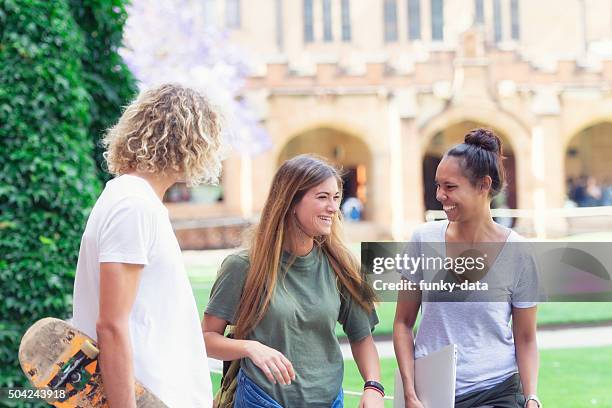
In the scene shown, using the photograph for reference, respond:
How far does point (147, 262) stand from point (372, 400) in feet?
3.02

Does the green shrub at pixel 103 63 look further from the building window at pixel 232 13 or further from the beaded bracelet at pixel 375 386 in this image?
the building window at pixel 232 13

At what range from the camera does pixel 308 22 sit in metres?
30.4

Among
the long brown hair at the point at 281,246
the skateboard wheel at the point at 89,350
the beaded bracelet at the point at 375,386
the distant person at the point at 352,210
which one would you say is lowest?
the distant person at the point at 352,210

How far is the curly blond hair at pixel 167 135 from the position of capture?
90.1 inches

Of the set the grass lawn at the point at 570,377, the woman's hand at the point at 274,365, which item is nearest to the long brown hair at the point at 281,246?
the woman's hand at the point at 274,365

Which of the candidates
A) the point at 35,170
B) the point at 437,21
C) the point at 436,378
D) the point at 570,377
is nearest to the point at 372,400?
the point at 436,378

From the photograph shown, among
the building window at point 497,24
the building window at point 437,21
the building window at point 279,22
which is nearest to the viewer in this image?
the building window at point 437,21

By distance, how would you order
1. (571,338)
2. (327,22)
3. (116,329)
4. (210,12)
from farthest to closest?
(327,22), (210,12), (571,338), (116,329)

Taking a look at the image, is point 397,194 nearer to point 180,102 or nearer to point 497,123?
point 497,123

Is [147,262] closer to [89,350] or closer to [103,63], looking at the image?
[89,350]

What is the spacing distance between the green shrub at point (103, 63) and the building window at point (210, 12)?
25.2 m

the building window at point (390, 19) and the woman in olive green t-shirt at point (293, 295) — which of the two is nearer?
the woman in olive green t-shirt at point (293, 295)

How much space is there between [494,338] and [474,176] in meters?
0.52

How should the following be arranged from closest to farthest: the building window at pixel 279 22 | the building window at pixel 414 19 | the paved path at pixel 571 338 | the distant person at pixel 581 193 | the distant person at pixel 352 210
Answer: the paved path at pixel 571 338, the distant person at pixel 352 210, the distant person at pixel 581 193, the building window at pixel 279 22, the building window at pixel 414 19
